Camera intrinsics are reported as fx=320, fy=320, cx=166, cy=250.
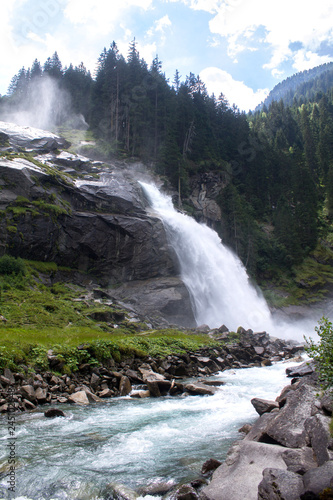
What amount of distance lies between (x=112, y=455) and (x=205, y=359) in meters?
11.7

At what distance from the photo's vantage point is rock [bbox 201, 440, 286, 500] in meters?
4.48

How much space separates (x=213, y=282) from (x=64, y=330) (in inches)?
834

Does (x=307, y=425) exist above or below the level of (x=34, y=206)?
below

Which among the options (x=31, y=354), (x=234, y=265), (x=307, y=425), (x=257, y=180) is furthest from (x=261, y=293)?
(x=307, y=425)

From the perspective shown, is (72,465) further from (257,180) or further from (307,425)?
(257,180)

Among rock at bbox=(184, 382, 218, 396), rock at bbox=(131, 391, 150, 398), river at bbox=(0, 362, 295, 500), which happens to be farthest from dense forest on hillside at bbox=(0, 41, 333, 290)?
river at bbox=(0, 362, 295, 500)

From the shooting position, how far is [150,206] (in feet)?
135

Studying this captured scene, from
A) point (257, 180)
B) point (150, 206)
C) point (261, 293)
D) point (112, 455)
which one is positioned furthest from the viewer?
point (257, 180)

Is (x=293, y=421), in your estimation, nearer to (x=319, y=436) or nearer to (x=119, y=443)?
(x=319, y=436)

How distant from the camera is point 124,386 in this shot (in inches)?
468

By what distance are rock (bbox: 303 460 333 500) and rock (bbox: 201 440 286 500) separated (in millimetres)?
854

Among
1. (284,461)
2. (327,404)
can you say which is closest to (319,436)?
(284,461)

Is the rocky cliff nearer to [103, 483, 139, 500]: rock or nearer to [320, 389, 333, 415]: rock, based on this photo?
[320, 389, 333, 415]: rock

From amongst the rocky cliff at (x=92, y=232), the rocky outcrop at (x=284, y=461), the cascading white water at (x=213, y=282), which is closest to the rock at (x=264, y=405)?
the rocky outcrop at (x=284, y=461)
